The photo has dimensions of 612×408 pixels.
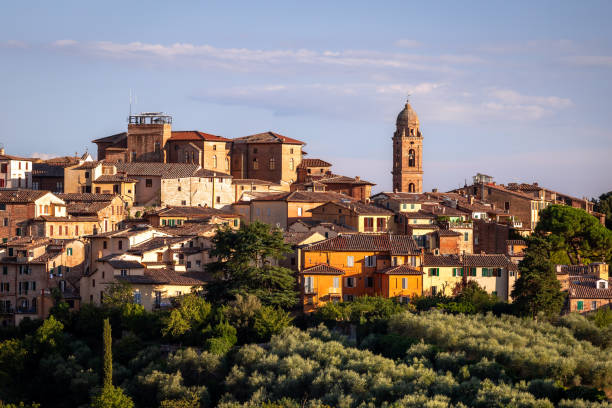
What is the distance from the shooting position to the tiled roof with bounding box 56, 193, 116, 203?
63.9m

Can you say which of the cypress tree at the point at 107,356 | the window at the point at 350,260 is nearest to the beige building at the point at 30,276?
the cypress tree at the point at 107,356

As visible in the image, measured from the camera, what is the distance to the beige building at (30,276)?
176 ft

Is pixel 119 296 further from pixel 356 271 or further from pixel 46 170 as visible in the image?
pixel 46 170

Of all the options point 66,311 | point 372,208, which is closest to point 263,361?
point 66,311

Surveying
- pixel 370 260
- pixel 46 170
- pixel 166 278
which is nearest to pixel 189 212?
pixel 166 278

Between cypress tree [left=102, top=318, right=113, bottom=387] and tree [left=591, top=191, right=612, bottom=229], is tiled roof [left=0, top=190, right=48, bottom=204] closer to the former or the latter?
cypress tree [left=102, top=318, right=113, bottom=387]

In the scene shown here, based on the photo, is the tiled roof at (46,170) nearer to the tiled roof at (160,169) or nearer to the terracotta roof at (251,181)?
the tiled roof at (160,169)

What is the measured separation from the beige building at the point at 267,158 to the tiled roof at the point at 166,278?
24302 mm

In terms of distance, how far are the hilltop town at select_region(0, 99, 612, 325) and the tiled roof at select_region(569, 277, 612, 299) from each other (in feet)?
0.25

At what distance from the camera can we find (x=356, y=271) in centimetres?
5041

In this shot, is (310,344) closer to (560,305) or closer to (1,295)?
(560,305)

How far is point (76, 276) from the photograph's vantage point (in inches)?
2158

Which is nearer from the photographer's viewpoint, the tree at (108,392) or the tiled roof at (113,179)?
the tree at (108,392)

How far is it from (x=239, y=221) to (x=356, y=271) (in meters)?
14.7
